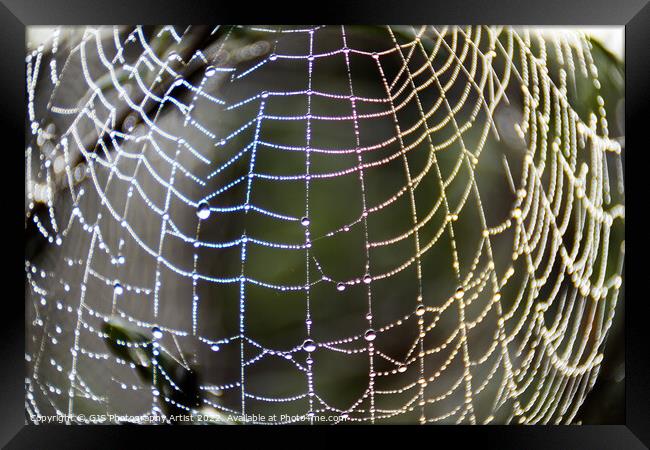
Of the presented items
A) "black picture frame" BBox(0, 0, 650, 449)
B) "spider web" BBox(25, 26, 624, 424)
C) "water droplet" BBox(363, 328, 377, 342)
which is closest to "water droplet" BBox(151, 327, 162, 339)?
"spider web" BBox(25, 26, 624, 424)

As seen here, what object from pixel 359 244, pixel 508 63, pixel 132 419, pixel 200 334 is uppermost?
pixel 508 63

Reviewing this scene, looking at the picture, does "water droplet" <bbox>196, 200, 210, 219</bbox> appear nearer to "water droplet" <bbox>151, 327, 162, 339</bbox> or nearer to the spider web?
the spider web

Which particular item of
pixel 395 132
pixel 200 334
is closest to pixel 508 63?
pixel 395 132

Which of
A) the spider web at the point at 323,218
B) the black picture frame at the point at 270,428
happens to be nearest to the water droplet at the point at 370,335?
the spider web at the point at 323,218

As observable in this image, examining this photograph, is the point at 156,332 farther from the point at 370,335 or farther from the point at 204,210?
the point at 370,335

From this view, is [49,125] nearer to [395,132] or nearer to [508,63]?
[395,132]

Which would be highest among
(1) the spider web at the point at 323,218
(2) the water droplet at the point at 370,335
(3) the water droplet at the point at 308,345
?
(1) the spider web at the point at 323,218

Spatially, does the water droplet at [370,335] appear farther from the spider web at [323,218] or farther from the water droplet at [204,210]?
the water droplet at [204,210]
